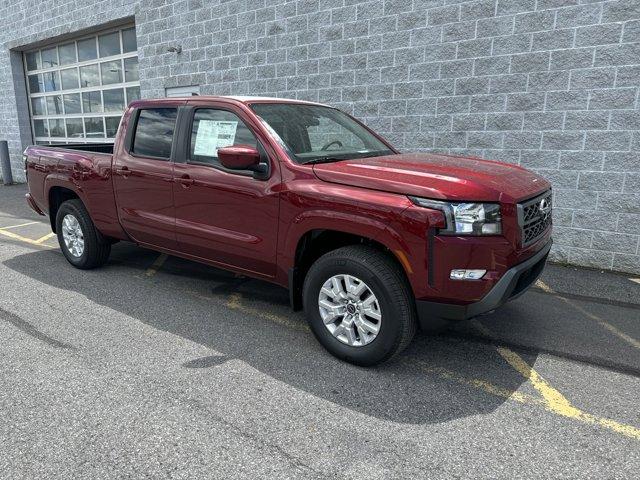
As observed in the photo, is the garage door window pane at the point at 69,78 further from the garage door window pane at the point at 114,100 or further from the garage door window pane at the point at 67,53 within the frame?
the garage door window pane at the point at 114,100

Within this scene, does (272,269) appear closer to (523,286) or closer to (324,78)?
(523,286)

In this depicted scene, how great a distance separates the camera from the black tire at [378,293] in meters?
3.17

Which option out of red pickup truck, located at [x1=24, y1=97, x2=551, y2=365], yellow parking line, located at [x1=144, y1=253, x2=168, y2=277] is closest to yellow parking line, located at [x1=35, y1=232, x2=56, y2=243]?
yellow parking line, located at [x1=144, y1=253, x2=168, y2=277]

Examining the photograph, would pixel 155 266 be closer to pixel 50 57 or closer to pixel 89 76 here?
pixel 89 76

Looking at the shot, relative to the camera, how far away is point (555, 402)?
120 inches

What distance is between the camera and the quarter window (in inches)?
442

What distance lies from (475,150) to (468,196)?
12.1 ft

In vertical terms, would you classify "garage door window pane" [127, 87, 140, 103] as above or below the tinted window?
above

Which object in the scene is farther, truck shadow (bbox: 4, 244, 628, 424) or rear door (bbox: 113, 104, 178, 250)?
rear door (bbox: 113, 104, 178, 250)

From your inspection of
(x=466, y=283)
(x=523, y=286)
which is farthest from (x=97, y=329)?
(x=523, y=286)

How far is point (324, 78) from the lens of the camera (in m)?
7.59

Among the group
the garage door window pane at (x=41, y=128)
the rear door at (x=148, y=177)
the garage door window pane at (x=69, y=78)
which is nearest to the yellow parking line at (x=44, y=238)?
the rear door at (x=148, y=177)

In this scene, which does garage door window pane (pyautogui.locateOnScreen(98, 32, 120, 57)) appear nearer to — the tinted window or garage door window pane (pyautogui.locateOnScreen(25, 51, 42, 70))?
Answer: garage door window pane (pyautogui.locateOnScreen(25, 51, 42, 70))

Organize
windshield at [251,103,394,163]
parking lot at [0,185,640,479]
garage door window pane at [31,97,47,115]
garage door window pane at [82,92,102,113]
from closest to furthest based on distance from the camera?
parking lot at [0,185,640,479]
windshield at [251,103,394,163]
garage door window pane at [82,92,102,113]
garage door window pane at [31,97,47,115]
